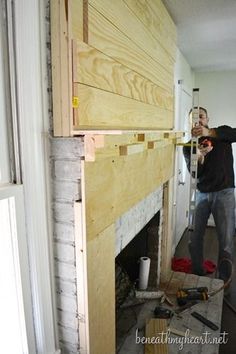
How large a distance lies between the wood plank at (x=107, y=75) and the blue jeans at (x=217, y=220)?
1538 mm

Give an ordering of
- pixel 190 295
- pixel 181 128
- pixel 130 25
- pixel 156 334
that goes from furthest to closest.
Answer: pixel 181 128 < pixel 190 295 < pixel 156 334 < pixel 130 25

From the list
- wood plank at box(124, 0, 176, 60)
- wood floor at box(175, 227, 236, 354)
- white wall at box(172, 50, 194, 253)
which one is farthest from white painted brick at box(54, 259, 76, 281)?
white wall at box(172, 50, 194, 253)

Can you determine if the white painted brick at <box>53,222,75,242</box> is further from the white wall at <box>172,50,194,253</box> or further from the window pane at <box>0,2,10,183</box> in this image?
the white wall at <box>172,50,194,253</box>

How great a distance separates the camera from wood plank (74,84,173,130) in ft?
3.07

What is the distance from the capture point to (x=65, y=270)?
103 cm

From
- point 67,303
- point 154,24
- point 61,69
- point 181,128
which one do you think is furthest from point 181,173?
point 61,69

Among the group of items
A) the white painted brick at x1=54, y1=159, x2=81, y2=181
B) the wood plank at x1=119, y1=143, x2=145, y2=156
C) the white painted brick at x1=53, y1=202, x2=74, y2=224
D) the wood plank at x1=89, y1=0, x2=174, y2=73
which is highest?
the wood plank at x1=89, y1=0, x2=174, y2=73

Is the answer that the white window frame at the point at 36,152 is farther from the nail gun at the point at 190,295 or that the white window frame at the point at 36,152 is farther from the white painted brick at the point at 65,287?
the nail gun at the point at 190,295

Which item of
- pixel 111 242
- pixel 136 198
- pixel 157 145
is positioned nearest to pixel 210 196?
pixel 157 145

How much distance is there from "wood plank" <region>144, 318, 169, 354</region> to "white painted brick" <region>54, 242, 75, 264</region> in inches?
41.3

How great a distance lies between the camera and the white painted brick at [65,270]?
1015 millimetres

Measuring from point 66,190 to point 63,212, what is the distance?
8cm

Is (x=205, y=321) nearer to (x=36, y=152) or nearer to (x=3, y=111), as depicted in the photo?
(x=36, y=152)

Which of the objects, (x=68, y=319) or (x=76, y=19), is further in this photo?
(x=68, y=319)
